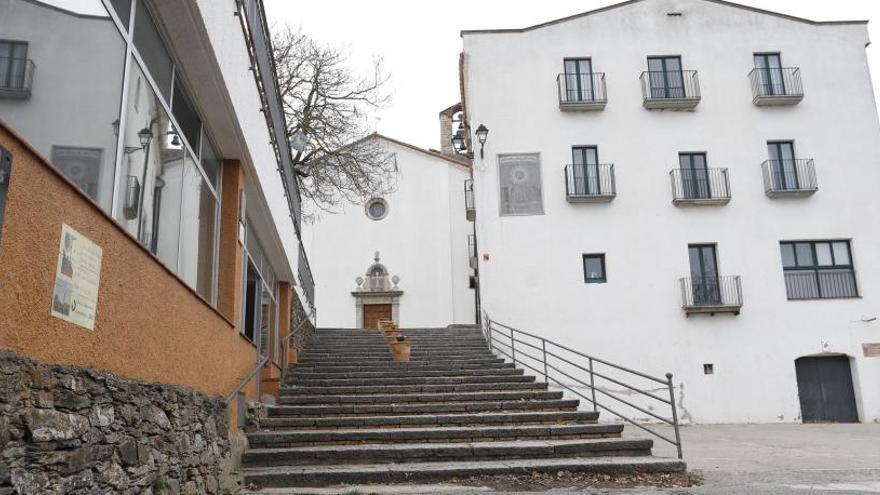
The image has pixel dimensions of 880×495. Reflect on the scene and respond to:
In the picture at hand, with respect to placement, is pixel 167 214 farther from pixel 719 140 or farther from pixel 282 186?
pixel 719 140

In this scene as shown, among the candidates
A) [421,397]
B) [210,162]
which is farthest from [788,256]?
[210,162]

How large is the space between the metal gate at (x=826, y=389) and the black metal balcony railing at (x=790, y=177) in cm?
437

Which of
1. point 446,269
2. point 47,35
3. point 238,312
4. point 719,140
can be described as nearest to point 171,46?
point 47,35

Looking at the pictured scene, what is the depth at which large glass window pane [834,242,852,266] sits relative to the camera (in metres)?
18.7

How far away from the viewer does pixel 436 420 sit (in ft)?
32.6

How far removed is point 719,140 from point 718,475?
519 inches

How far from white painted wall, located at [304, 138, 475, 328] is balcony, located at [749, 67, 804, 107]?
40.4 ft

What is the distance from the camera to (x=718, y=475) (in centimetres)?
812

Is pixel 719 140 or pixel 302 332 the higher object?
pixel 719 140

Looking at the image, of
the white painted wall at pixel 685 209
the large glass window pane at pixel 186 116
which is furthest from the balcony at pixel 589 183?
the large glass window pane at pixel 186 116

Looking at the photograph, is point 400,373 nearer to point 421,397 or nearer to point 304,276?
point 421,397

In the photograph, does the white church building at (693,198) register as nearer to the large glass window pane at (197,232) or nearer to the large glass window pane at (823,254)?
the large glass window pane at (823,254)

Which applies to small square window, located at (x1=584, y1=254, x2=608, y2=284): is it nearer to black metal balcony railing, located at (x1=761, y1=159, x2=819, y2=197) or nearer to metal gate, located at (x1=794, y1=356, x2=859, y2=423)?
black metal balcony railing, located at (x1=761, y1=159, x2=819, y2=197)

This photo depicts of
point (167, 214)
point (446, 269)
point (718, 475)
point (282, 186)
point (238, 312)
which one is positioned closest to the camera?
point (167, 214)
